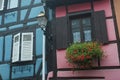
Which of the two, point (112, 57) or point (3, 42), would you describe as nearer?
point (112, 57)

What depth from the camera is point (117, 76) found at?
8.70 m

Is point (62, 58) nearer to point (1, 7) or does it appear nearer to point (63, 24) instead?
point (63, 24)

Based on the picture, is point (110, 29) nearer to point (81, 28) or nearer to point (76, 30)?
point (81, 28)

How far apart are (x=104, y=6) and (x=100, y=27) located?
0.77m

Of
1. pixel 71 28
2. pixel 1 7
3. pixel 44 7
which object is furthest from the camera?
pixel 1 7

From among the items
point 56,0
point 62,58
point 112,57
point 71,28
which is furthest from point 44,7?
point 112,57

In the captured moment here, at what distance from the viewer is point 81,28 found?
9836 millimetres

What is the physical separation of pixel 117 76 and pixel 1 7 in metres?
5.59

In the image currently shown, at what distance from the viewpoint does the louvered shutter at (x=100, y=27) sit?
9.23m

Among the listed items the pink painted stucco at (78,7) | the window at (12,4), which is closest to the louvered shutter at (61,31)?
the pink painted stucco at (78,7)

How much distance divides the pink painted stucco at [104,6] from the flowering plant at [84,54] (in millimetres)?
1202

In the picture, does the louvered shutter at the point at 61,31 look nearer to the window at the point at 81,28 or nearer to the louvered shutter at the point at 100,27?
the window at the point at 81,28

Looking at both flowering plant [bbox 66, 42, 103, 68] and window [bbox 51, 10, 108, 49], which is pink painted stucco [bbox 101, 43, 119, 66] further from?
window [bbox 51, 10, 108, 49]

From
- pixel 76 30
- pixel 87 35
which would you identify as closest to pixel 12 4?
pixel 76 30
